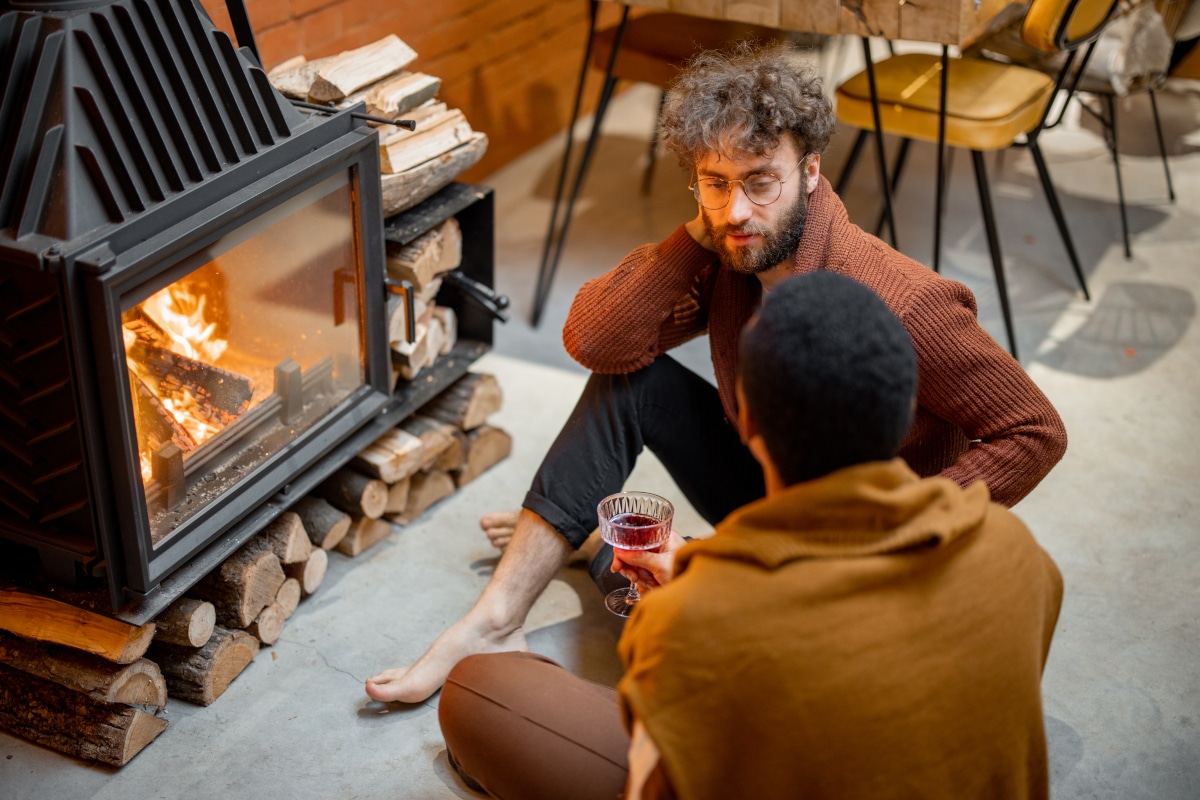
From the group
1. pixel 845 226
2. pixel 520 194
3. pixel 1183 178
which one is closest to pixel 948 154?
pixel 1183 178

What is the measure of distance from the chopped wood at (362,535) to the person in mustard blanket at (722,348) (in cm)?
34

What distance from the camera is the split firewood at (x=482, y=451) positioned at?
2355 mm

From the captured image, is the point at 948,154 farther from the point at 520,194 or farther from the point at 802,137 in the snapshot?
the point at 802,137

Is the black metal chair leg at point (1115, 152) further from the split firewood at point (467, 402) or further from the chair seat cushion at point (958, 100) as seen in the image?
the split firewood at point (467, 402)

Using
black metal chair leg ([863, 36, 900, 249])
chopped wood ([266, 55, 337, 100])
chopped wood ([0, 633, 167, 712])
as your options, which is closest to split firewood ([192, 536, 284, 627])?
chopped wood ([0, 633, 167, 712])

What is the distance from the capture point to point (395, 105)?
2.00 m

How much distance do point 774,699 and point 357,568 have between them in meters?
1.26

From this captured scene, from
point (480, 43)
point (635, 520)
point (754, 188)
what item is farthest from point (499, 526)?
point (480, 43)

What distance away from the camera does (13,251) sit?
1.38 meters

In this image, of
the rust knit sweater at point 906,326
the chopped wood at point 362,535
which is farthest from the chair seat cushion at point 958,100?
the chopped wood at point 362,535

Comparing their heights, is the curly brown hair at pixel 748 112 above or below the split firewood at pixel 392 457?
above

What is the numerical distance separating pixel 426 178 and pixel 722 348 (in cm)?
65

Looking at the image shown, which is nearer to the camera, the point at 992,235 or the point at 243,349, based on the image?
the point at 243,349

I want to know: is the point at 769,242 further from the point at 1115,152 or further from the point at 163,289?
the point at 1115,152
